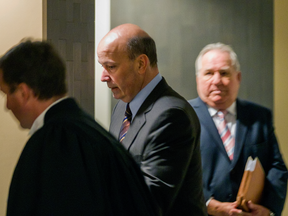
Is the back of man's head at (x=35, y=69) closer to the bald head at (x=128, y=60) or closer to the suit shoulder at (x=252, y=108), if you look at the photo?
the bald head at (x=128, y=60)

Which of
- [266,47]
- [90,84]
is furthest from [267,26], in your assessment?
[90,84]

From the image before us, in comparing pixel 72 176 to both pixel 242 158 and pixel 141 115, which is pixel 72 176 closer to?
pixel 141 115

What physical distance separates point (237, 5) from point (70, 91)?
1.37 meters

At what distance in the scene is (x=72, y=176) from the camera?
1.03 m

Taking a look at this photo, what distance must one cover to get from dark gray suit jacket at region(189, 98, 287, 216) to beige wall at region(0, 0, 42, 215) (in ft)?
4.09

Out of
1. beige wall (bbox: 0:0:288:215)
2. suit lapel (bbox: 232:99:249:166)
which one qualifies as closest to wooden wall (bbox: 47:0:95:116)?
beige wall (bbox: 0:0:288:215)

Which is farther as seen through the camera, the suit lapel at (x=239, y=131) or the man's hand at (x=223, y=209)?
the suit lapel at (x=239, y=131)

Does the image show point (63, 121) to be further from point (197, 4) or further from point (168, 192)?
point (197, 4)

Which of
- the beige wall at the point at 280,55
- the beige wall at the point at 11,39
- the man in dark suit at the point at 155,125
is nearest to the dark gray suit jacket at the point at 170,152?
the man in dark suit at the point at 155,125

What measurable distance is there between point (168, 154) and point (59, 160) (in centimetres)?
57

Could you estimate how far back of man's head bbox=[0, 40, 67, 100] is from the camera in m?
1.23

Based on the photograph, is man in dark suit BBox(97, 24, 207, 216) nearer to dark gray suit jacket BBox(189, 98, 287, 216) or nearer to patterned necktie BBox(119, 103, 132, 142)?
patterned necktie BBox(119, 103, 132, 142)

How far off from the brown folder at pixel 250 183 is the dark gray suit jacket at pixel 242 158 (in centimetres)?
11

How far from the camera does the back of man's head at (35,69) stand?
1233 millimetres
